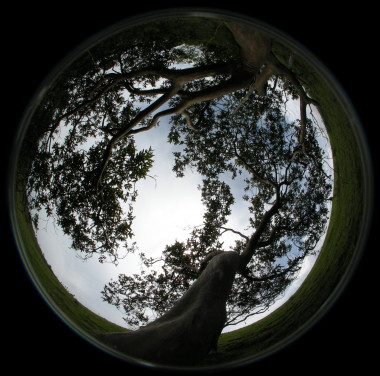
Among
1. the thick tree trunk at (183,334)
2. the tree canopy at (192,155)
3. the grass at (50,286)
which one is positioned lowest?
the thick tree trunk at (183,334)

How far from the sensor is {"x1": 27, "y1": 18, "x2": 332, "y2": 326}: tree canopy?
321 centimetres

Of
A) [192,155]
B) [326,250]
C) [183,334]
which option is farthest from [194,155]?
[183,334]

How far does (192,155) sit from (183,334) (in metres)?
3.26

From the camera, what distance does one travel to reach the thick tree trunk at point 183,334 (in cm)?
184

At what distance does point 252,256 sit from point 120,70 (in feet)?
11.6

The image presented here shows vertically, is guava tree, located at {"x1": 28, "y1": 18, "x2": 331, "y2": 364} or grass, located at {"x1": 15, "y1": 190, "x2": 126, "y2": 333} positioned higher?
guava tree, located at {"x1": 28, "y1": 18, "x2": 331, "y2": 364}

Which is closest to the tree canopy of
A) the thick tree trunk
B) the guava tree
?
the guava tree

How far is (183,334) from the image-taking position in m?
1.85

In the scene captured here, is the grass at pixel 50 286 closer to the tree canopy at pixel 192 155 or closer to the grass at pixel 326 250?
the tree canopy at pixel 192 155

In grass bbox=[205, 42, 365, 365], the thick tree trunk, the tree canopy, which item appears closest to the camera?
the thick tree trunk

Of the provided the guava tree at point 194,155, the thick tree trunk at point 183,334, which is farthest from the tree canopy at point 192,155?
the thick tree trunk at point 183,334

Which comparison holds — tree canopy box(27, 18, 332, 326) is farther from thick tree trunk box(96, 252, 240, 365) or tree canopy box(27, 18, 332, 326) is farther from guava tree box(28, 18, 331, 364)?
thick tree trunk box(96, 252, 240, 365)

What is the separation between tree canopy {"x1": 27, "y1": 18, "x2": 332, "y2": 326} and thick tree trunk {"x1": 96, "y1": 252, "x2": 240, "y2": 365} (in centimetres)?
114

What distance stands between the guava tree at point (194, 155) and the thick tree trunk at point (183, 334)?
0.09 metres
